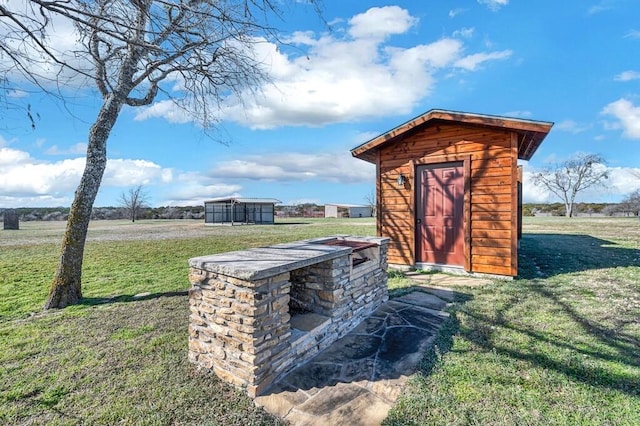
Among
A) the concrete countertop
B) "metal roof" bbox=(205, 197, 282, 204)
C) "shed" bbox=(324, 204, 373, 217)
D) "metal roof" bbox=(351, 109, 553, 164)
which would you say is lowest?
the concrete countertop

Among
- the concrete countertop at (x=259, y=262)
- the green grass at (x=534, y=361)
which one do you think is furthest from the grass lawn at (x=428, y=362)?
the concrete countertop at (x=259, y=262)

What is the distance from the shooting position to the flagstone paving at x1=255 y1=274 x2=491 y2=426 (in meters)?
1.95

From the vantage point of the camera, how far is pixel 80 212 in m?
4.39

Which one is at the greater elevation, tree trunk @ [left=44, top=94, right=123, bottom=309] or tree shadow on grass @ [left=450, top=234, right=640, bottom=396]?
tree trunk @ [left=44, top=94, right=123, bottom=309]

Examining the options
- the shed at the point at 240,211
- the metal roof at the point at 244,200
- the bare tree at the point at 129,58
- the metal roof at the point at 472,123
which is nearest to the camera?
the bare tree at the point at 129,58

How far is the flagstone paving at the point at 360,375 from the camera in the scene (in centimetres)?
195

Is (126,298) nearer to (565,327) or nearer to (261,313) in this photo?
(261,313)

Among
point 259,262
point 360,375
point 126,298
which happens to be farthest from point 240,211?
point 360,375

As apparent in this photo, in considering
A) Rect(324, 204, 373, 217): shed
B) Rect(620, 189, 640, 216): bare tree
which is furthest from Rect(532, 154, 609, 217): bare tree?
Rect(324, 204, 373, 217): shed

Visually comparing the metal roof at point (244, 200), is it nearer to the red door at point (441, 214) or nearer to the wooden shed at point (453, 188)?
the wooden shed at point (453, 188)

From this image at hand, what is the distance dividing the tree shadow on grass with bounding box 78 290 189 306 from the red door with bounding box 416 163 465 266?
15.6ft

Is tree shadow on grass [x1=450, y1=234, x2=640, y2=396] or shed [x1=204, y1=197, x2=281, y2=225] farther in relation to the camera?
shed [x1=204, y1=197, x2=281, y2=225]

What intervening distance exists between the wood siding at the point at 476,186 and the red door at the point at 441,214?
0.16m

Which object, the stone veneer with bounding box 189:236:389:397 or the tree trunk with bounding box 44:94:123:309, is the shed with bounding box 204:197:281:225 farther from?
the stone veneer with bounding box 189:236:389:397
